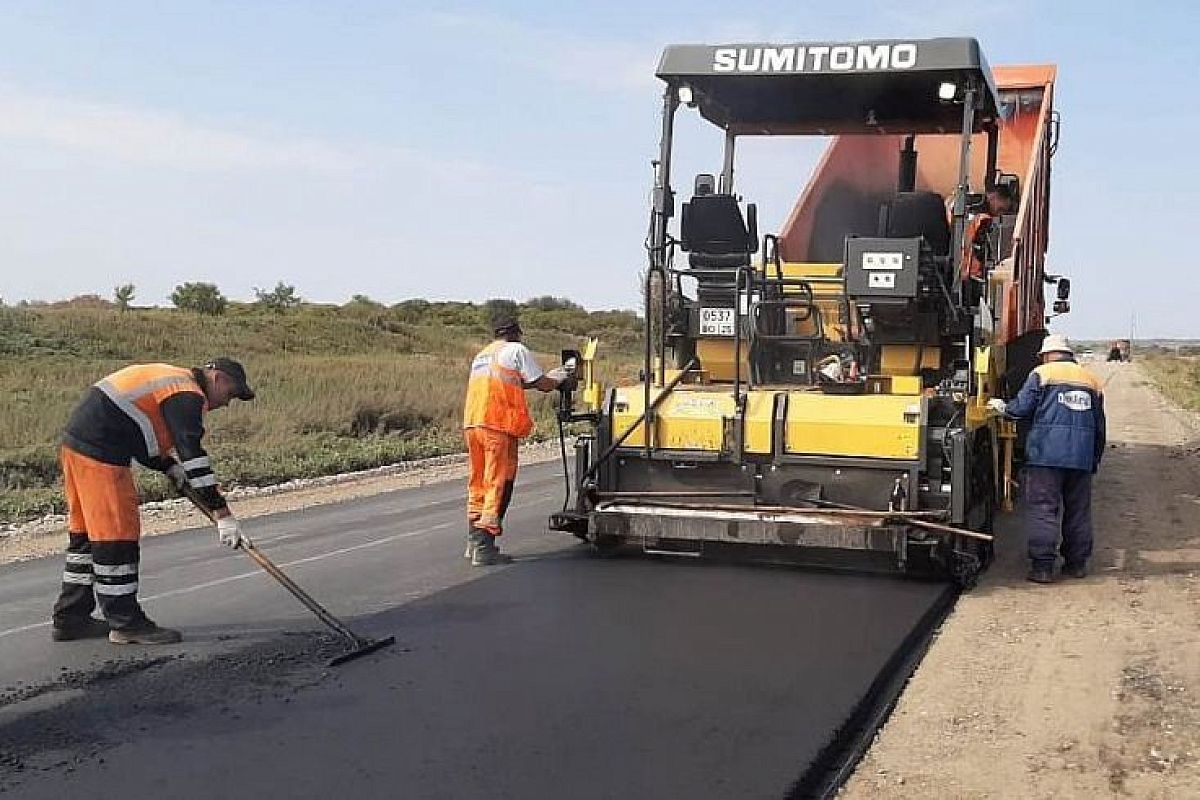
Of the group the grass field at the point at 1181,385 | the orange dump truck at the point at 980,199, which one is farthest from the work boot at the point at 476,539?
the grass field at the point at 1181,385

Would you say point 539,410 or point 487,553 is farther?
point 539,410

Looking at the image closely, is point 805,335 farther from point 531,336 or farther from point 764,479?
point 531,336

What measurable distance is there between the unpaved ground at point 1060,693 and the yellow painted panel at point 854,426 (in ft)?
2.84

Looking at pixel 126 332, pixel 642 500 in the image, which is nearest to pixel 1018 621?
pixel 642 500

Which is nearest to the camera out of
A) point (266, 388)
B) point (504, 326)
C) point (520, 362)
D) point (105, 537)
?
point (105, 537)

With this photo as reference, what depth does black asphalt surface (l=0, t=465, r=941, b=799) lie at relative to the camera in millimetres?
3566

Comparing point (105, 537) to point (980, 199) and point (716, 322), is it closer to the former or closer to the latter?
point (716, 322)

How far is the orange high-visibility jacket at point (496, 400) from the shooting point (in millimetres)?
6777

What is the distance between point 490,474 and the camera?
22.2ft

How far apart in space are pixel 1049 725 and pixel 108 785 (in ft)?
9.69

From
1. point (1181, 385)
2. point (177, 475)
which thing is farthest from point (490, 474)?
point (1181, 385)

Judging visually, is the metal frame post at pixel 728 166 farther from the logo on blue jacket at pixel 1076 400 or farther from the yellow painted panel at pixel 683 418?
the logo on blue jacket at pixel 1076 400

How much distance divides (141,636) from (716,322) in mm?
3714

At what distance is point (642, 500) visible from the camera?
22.2 ft
